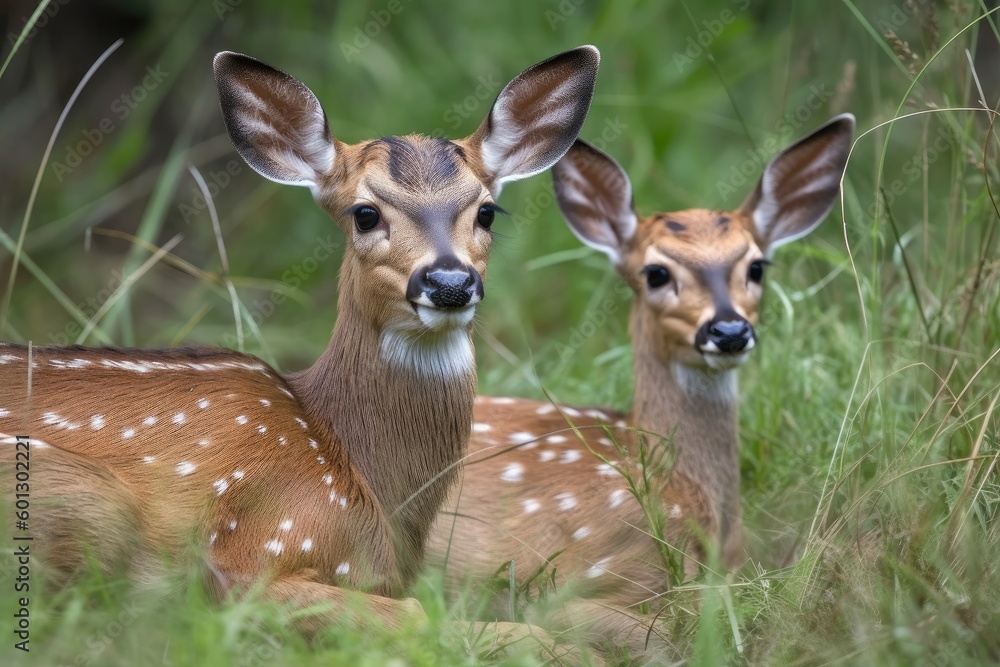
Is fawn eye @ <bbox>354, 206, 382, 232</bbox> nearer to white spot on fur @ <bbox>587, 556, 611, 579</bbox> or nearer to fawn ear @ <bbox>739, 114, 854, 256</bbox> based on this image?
white spot on fur @ <bbox>587, 556, 611, 579</bbox>

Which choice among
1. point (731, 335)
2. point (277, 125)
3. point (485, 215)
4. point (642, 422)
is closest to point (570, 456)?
point (642, 422)

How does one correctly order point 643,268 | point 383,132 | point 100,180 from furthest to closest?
point 100,180, point 383,132, point 643,268

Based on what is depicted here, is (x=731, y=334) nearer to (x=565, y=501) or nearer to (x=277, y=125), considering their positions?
(x=565, y=501)

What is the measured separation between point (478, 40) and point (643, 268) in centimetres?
426

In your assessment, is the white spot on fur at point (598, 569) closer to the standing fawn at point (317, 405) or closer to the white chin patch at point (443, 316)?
the standing fawn at point (317, 405)

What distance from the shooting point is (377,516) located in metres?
4.95

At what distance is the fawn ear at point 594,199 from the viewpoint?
6.69m

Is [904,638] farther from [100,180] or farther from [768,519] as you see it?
[100,180]

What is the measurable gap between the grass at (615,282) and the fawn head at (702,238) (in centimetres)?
37

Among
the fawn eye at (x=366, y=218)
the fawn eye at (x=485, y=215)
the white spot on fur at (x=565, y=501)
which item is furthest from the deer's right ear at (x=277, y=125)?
the white spot on fur at (x=565, y=501)

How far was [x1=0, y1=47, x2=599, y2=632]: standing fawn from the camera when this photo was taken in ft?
14.7

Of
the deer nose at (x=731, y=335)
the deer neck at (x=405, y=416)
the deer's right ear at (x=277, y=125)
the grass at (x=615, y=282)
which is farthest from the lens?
the deer nose at (x=731, y=335)

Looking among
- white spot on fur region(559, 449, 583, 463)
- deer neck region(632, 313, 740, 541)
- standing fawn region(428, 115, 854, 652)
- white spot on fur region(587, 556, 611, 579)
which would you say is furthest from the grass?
white spot on fur region(559, 449, 583, 463)

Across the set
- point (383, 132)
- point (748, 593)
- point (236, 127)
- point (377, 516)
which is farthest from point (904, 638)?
point (383, 132)
